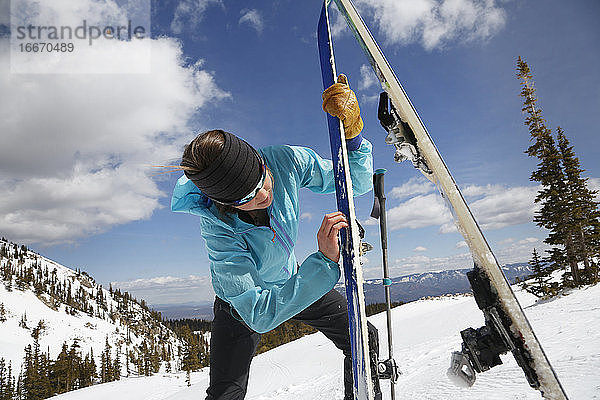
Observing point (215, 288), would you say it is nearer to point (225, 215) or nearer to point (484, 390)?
→ point (225, 215)

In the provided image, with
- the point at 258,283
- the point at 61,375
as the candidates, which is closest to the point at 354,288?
the point at 258,283

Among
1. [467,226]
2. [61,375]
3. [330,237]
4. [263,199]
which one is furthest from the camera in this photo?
[61,375]

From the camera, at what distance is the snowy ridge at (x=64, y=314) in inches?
4491

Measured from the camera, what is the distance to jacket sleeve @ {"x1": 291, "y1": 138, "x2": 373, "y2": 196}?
2445 mm

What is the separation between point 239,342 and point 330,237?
48.0 inches

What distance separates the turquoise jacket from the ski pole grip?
0.07 metres

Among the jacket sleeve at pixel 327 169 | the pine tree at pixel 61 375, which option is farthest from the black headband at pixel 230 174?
the pine tree at pixel 61 375

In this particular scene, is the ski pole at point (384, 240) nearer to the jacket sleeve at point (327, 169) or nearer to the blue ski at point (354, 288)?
the jacket sleeve at point (327, 169)

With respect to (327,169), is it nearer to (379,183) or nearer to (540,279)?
(379,183)

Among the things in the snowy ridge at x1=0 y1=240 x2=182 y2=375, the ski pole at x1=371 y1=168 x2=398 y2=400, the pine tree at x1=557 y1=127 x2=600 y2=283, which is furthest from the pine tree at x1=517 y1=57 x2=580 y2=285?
the snowy ridge at x1=0 y1=240 x2=182 y2=375

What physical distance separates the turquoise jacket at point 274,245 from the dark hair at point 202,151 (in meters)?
0.31

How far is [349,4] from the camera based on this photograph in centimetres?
226

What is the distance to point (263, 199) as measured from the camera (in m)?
2.27

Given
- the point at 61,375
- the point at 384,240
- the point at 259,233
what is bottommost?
the point at 61,375
